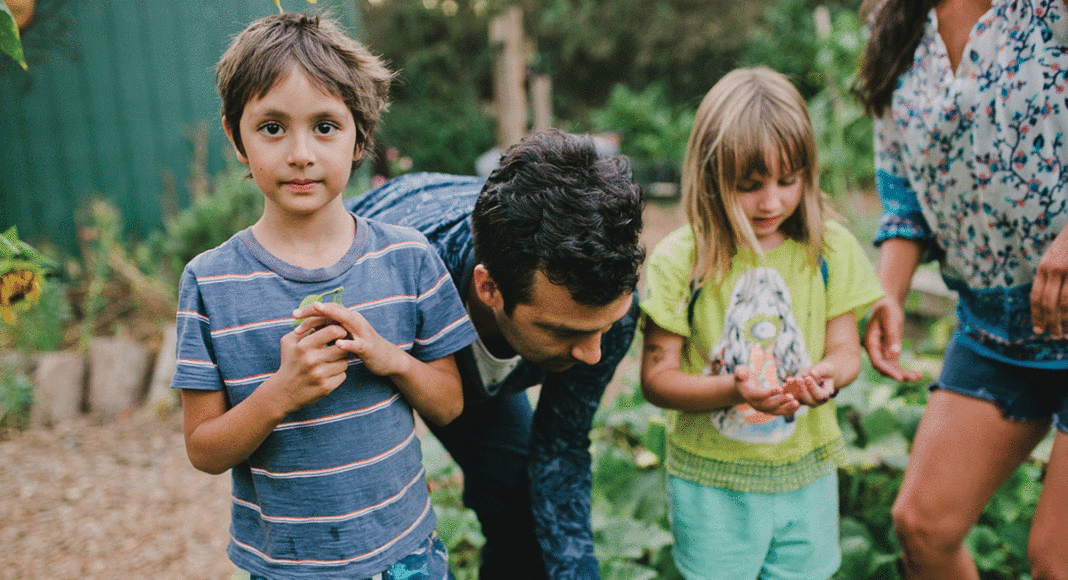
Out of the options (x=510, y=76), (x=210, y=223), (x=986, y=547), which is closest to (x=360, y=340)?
(x=986, y=547)

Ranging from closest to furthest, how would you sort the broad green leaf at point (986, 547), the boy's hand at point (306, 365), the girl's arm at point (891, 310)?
the boy's hand at point (306, 365)
the girl's arm at point (891, 310)
the broad green leaf at point (986, 547)

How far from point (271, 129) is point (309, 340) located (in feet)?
1.19

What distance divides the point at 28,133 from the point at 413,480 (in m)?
5.06

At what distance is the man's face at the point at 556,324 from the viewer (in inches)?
54.0

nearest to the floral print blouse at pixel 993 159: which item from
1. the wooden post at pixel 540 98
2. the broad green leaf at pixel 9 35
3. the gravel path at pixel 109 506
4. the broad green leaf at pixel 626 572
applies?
the broad green leaf at pixel 626 572

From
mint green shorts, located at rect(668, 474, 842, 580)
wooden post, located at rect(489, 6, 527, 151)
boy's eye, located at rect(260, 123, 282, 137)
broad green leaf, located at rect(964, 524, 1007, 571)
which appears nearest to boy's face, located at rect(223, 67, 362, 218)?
boy's eye, located at rect(260, 123, 282, 137)

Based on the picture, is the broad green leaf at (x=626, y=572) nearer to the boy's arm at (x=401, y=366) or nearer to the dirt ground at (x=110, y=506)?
the boy's arm at (x=401, y=366)

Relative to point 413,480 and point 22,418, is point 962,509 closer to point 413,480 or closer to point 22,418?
point 413,480

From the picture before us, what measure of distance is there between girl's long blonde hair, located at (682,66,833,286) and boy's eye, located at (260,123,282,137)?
912mm

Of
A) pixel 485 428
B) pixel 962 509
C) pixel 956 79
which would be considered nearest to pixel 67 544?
A: pixel 485 428

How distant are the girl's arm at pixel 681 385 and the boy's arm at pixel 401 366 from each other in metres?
0.49

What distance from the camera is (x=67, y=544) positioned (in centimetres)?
274

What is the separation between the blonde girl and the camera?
5.23 feet

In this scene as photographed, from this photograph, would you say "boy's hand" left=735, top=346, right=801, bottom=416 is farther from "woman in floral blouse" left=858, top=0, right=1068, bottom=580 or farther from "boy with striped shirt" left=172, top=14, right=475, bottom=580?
"boy with striped shirt" left=172, top=14, right=475, bottom=580
